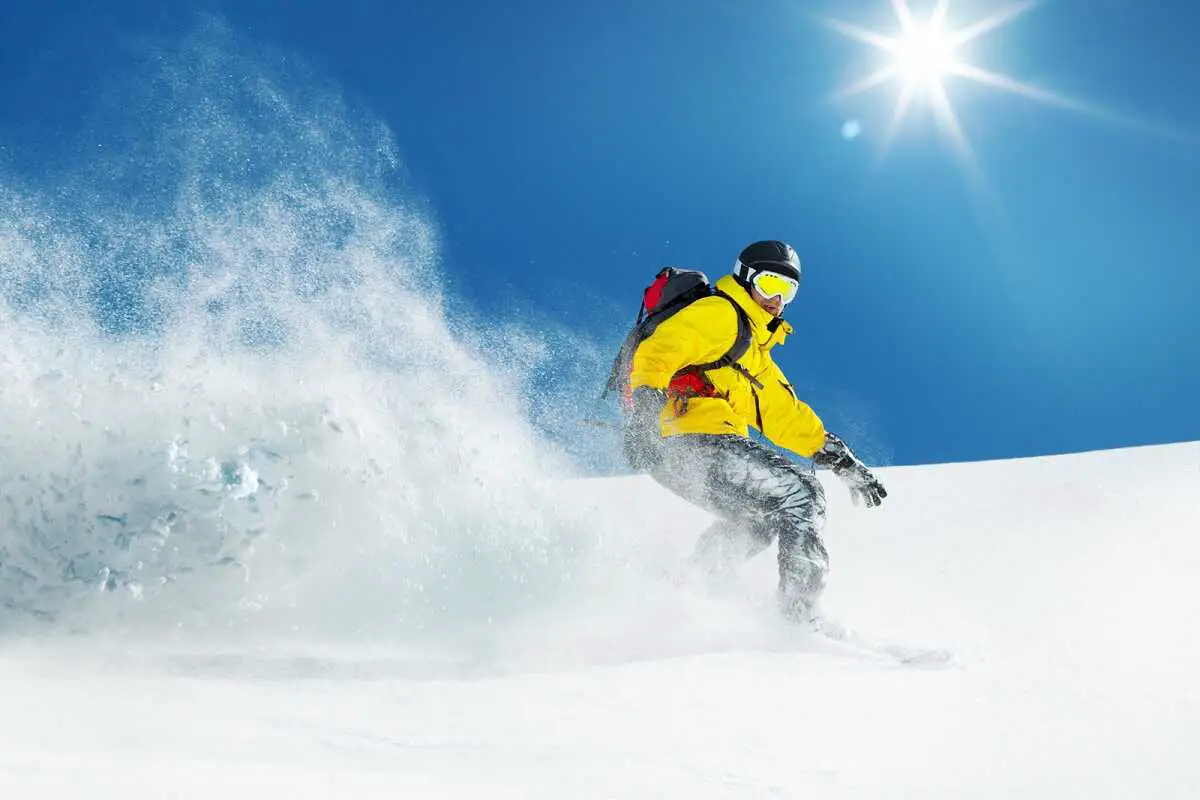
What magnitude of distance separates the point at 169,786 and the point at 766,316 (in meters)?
4.08

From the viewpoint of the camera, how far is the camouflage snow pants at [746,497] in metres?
4.79

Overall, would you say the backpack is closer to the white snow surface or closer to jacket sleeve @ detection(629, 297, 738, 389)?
jacket sleeve @ detection(629, 297, 738, 389)

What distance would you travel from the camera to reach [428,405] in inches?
221

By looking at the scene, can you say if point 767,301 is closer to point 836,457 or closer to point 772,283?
point 772,283

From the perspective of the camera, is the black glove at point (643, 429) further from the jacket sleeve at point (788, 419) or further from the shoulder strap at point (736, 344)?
the jacket sleeve at point (788, 419)

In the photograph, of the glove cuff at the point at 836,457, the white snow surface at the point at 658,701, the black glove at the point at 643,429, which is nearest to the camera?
the white snow surface at the point at 658,701

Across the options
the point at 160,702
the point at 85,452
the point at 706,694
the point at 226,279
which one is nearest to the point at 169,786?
the point at 160,702

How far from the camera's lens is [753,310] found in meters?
5.34

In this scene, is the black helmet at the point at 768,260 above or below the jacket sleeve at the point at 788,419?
above

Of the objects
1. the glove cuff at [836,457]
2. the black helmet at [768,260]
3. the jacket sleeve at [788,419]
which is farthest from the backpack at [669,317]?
the glove cuff at [836,457]

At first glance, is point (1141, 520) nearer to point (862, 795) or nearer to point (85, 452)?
point (862, 795)

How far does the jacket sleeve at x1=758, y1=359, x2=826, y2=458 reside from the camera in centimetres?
588

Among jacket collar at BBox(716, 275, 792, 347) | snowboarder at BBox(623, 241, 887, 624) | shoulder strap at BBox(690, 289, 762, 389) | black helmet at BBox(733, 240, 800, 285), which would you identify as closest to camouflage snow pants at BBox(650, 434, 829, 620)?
snowboarder at BBox(623, 241, 887, 624)

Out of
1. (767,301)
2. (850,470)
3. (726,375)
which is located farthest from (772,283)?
(850,470)
